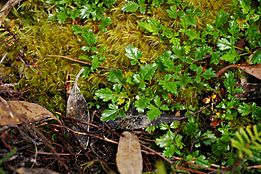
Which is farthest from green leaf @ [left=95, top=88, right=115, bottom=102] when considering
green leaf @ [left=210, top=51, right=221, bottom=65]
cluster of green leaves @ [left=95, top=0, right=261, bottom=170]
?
green leaf @ [left=210, top=51, right=221, bottom=65]

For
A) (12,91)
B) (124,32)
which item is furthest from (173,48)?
(12,91)

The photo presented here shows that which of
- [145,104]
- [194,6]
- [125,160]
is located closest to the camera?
[125,160]

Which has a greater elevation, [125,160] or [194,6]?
[194,6]

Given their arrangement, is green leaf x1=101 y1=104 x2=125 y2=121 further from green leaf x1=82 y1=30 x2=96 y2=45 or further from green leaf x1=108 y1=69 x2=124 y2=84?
green leaf x1=82 y1=30 x2=96 y2=45

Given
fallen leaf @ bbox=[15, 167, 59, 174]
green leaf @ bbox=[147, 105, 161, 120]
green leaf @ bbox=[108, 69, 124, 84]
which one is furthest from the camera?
green leaf @ bbox=[108, 69, 124, 84]

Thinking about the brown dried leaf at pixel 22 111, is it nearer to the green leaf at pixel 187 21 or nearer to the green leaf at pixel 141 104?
the green leaf at pixel 141 104

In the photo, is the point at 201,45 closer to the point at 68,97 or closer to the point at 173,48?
the point at 173,48

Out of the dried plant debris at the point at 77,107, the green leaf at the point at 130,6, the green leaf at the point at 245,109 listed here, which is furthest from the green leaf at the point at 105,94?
the green leaf at the point at 245,109
